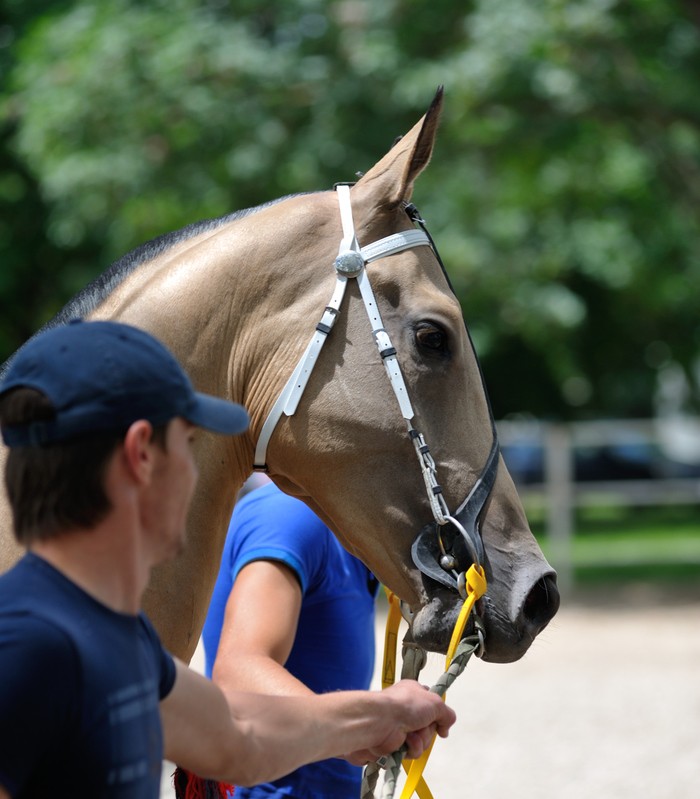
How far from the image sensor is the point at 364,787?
7.81 feet

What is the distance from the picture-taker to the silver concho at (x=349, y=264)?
2455 mm

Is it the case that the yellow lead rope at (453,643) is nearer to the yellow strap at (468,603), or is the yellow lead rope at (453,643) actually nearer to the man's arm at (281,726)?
the yellow strap at (468,603)

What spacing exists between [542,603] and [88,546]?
1271mm

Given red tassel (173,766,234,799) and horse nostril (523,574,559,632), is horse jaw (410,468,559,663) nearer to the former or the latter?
horse nostril (523,574,559,632)

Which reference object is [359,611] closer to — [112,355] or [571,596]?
[112,355]

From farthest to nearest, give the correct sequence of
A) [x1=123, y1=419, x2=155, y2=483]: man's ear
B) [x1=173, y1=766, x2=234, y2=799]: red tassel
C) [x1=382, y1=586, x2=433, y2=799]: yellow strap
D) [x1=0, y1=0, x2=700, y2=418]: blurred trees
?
[x1=0, y1=0, x2=700, y2=418]: blurred trees
[x1=382, y1=586, x2=433, y2=799]: yellow strap
[x1=173, y1=766, x2=234, y2=799]: red tassel
[x1=123, y1=419, x2=155, y2=483]: man's ear

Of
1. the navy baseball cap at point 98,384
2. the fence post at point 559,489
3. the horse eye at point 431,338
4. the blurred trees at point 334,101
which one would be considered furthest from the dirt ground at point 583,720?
the navy baseball cap at point 98,384

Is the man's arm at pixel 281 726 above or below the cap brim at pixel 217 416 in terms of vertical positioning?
below

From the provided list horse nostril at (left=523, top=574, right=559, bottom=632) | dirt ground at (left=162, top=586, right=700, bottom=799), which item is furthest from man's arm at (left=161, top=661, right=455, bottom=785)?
dirt ground at (left=162, top=586, right=700, bottom=799)

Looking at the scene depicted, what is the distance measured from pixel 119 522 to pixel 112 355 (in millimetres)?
228

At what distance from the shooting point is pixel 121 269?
2582mm

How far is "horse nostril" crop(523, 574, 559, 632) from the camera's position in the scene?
94.4 inches

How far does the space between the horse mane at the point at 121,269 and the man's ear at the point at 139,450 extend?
3.60 ft

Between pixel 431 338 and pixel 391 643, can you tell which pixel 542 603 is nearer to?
pixel 391 643
